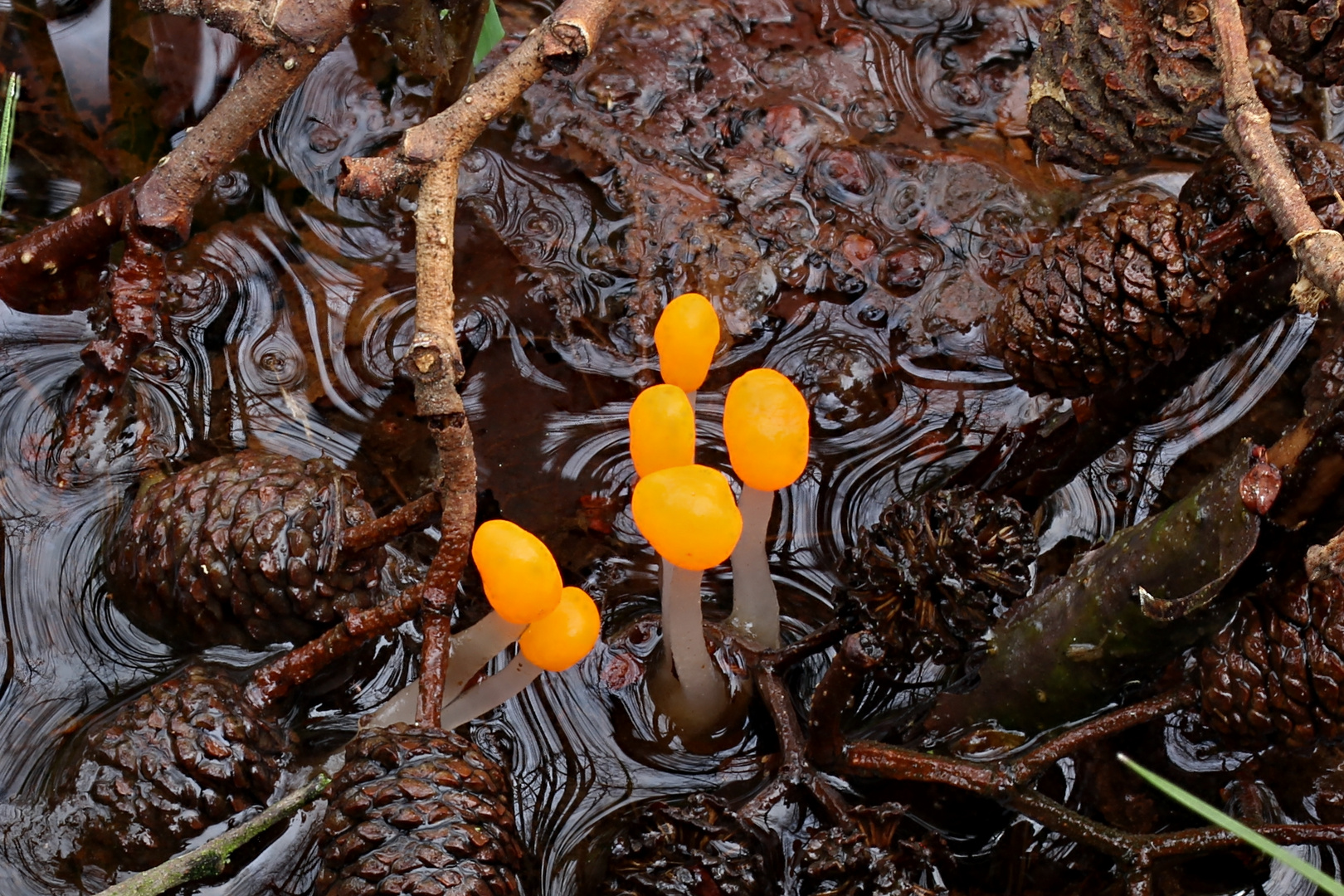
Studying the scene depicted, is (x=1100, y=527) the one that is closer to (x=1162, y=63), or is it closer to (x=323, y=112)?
(x=1162, y=63)

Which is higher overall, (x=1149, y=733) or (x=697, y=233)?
(x=697, y=233)

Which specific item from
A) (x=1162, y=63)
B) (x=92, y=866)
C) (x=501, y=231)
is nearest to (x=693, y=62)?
(x=501, y=231)

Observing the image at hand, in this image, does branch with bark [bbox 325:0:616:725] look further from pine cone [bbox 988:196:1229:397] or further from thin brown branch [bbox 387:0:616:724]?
pine cone [bbox 988:196:1229:397]

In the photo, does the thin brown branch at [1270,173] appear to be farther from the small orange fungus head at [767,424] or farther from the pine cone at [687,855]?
the pine cone at [687,855]

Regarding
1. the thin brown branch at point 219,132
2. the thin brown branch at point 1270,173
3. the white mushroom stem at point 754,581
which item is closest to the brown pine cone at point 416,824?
the white mushroom stem at point 754,581

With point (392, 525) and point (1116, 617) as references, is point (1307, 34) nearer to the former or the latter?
point (1116, 617)

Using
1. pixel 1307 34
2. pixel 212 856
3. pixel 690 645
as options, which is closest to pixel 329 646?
pixel 212 856
